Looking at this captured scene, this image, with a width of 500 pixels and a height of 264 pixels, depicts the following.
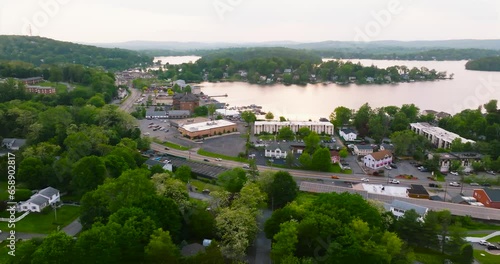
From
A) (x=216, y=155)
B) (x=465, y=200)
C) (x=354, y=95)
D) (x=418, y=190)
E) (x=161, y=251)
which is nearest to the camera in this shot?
(x=161, y=251)

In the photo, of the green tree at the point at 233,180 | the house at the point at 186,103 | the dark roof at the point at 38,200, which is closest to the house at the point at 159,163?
the green tree at the point at 233,180

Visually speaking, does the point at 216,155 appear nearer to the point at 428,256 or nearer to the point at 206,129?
the point at 206,129

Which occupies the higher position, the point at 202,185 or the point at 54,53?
the point at 54,53

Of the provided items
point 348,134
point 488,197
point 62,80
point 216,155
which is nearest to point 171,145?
point 216,155

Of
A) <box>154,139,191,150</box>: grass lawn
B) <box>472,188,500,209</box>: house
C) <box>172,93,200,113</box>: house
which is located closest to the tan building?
<box>154,139,191,150</box>: grass lawn

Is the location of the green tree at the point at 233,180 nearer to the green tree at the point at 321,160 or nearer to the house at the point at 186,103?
the green tree at the point at 321,160

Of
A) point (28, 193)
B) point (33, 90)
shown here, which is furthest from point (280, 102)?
point (28, 193)
